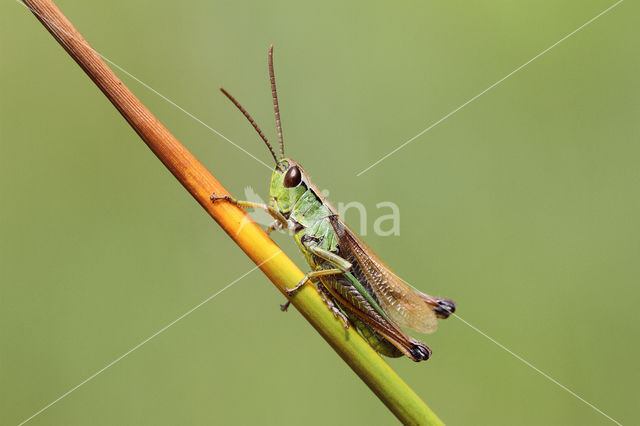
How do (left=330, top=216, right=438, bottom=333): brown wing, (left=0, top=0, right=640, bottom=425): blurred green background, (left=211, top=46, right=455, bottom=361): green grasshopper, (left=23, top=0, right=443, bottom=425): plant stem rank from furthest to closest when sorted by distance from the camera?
(left=0, top=0, right=640, bottom=425): blurred green background
(left=330, top=216, right=438, bottom=333): brown wing
(left=211, top=46, right=455, bottom=361): green grasshopper
(left=23, top=0, right=443, bottom=425): plant stem

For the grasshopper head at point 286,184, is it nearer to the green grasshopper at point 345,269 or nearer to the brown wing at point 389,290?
the green grasshopper at point 345,269

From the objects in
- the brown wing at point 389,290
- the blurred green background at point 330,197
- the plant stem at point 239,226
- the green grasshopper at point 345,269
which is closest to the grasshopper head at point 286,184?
the green grasshopper at point 345,269

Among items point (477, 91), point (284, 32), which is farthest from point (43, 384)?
point (477, 91)

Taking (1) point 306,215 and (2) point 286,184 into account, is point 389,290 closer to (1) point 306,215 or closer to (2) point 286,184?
(1) point 306,215

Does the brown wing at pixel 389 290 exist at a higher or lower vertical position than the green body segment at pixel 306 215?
lower

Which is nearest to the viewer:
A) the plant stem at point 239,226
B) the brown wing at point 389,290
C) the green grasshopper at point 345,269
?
the plant stem at point 239,226

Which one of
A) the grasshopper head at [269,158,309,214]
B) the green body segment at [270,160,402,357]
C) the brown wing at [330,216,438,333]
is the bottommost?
the brown wing at [330,216,438,333]

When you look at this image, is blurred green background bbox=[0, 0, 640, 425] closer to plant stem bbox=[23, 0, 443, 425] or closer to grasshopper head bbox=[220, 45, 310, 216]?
grasshopper head bbox=[220, 45, 310, 216]

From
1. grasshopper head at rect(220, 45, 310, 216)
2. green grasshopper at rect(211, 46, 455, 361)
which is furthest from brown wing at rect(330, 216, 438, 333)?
grasshopper head at rect(220, 45, 310, 216)
